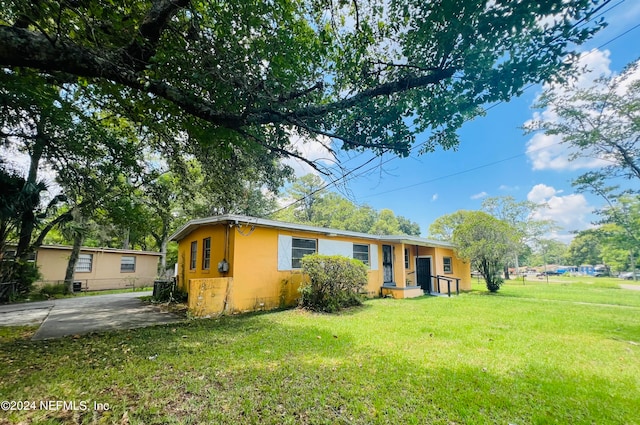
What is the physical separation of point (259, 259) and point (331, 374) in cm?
525

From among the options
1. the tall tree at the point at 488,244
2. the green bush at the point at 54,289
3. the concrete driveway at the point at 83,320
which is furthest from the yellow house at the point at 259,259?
the green bush at the point at 54,289

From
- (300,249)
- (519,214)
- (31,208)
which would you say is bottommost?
(300,249)

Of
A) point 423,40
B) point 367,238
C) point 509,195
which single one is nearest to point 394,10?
point 423,40

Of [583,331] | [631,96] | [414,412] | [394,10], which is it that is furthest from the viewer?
[631,96]

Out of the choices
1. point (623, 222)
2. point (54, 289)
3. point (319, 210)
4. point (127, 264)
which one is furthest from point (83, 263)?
point (623, 222)

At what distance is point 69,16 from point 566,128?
16715mm

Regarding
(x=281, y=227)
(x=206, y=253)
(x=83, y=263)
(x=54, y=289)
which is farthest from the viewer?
(x=83, y=263)

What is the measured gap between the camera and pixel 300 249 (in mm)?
9375

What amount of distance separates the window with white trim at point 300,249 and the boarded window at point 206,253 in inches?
115

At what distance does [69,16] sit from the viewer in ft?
12.6

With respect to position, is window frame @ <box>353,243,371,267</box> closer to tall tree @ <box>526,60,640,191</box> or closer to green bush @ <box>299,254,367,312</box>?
green bush @ <box>299,254,367,312</box>

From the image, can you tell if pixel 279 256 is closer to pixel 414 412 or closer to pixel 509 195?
pixel 414 412

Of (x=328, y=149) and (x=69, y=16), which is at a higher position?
(x=69, y=16)

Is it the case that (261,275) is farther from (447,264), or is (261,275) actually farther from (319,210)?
(319,210)
